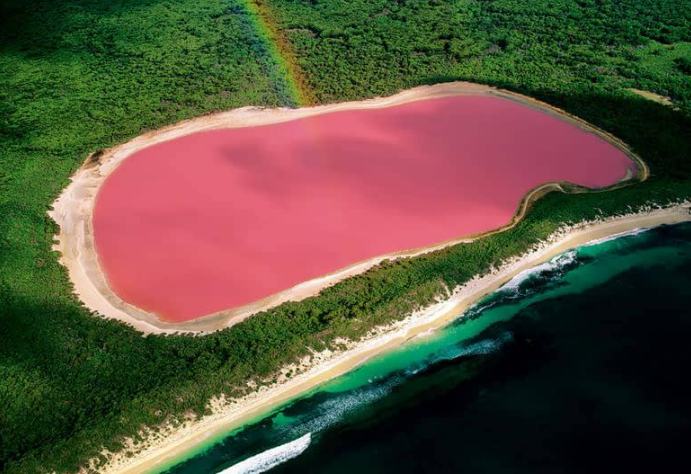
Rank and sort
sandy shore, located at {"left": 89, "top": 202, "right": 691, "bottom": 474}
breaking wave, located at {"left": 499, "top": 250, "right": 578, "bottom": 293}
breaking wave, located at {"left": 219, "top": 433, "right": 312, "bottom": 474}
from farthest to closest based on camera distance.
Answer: breaking wave, located at {"left": 499, "top": 250, "right": 578, "bottom": 293}
sandy shore, located at {"left": 89, "top": 202, "right": 691, "bottom": 474}
breaking wave, located at {"left": 219, "top": 433, "right": 312, "bottom": 474}

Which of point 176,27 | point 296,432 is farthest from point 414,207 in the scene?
point 176,27

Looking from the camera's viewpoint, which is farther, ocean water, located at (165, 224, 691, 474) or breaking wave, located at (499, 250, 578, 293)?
breaking wave, located at (499, 250, 578, 293)

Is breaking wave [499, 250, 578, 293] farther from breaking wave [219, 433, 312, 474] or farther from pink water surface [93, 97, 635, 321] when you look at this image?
breaking wave [219, 433, 312, 474]

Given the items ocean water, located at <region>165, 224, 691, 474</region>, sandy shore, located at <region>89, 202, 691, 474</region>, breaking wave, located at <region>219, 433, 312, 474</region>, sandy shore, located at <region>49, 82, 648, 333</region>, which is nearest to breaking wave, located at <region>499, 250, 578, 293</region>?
ocean water, located at <region>165, 224, 691, 474</region>

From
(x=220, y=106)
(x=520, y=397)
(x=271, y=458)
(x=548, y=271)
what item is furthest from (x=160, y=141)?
(x=520, y=397)

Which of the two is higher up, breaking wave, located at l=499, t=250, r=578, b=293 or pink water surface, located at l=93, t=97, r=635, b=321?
pink water surface, located at l=93, t=97, r=635, b=321

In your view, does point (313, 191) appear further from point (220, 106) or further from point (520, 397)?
point (520, 397)

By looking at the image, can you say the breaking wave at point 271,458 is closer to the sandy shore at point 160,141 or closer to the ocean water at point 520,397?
the ocean water at point 520,397

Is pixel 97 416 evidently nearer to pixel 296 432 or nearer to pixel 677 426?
pixel 296 432

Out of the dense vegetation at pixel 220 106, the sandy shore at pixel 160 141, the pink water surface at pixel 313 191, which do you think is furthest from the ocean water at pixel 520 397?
the pink water surface at pixel 313 191
